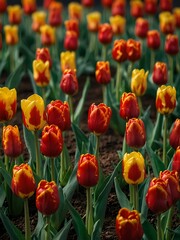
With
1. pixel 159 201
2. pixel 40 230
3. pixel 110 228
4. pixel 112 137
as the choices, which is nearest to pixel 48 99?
pixel 112 137

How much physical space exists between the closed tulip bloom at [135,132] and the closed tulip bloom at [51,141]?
0.97 ft

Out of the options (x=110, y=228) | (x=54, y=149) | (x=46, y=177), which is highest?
(x=54, y=149)

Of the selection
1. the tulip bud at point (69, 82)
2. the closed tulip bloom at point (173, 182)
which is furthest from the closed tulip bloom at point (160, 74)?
the closed tulip bloom at point (173, 182)

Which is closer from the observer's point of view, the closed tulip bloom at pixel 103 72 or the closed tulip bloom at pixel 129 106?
the closed tulip bloom at pixel 129 106

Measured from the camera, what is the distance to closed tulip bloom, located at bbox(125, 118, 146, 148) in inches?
117

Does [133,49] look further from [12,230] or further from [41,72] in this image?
[12,230]

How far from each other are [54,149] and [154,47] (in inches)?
83.0

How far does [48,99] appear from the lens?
4586mm

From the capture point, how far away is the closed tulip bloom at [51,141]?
2.87 metres

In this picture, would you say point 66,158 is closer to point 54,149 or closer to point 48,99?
point 54,149

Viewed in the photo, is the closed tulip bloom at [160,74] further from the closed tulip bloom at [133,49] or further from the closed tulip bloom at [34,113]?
the closed tulip bloom at [34,113]

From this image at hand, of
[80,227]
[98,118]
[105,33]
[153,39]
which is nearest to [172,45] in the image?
[153,39]

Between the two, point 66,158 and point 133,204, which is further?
point 66,158

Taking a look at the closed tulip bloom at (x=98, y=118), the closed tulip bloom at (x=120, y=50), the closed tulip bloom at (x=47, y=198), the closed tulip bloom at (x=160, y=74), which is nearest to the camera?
the closed tulip bloom at (x=47, y=198)
